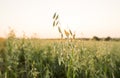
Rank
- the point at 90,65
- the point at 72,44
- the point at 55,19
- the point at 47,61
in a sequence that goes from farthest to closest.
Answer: the point at 47,61
the point at 90,65
the point at 72,44
the point at 55,19

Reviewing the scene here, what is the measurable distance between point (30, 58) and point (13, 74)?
1.70 feet

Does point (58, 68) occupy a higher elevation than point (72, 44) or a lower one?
lower

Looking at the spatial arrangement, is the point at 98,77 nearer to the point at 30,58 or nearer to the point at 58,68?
the point at 58,68

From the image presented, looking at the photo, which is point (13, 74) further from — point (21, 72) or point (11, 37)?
point (11, 37)

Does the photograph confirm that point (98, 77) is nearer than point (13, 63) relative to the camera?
Yes

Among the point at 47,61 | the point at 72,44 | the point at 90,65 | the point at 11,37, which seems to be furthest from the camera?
the point at 11,37

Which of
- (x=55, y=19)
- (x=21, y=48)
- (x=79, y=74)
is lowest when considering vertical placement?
(x=79, y=74)

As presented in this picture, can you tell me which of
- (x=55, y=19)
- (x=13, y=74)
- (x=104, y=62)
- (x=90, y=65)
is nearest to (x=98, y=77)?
→ (x=90, y=65)

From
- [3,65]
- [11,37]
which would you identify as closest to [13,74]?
[3,65]

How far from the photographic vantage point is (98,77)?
3.01m

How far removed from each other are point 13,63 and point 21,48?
1280 mm

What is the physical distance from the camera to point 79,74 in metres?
3.49

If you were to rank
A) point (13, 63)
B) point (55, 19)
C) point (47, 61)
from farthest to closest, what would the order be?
point (47, 61) → point (13, 63) → point (55, 19)

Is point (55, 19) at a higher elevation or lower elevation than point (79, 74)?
higher
